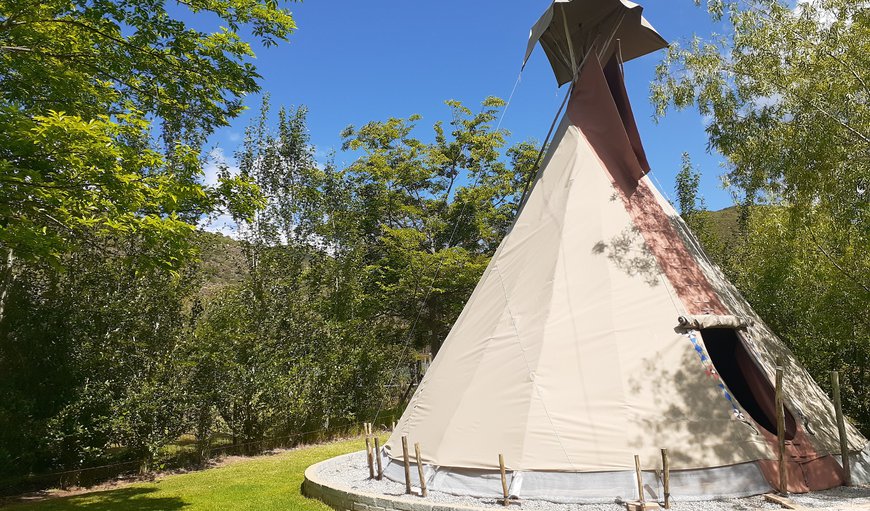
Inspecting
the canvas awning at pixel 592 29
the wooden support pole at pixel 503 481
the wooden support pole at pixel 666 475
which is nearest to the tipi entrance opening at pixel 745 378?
the wooden support pole at pixel 666 475

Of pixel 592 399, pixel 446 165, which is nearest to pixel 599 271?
pixel 592 399

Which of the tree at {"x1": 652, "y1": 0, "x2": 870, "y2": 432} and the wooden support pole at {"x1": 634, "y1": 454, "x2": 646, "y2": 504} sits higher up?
the tree at {"x1": 652, "y1": 0, "x2": 870, "y2": 432}

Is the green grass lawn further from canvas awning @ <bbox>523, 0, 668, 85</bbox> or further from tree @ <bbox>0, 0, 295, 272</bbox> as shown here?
canvas awning @ <bbox>523, 0, 668, 85</bbox>

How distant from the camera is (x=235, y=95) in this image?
9250 millimetres

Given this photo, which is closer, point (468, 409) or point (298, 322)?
point (468, 409)

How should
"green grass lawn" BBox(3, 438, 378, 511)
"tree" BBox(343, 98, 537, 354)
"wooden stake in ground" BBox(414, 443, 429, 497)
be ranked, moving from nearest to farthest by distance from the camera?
"wooden stake in ground" BBox(414, 443, 429, 497) → "green grass lawn" BBox(3, 438, 378, 511) → "tree" BBox(343, 98, 537, 354)

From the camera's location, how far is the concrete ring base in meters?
6.63

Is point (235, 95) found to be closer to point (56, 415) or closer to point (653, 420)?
point (56, 415)

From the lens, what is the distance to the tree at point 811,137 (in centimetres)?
852

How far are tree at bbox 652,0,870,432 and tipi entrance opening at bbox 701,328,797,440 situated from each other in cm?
249

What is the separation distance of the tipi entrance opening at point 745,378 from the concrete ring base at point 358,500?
477cm

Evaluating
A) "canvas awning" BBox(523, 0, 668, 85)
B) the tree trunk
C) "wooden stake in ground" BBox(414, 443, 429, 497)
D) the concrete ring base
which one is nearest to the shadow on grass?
the concrete ring base

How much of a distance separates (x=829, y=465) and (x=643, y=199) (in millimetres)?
4856

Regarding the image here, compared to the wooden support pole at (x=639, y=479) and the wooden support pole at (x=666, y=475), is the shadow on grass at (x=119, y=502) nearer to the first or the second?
the wooden support pole at (x=639, y=479)
